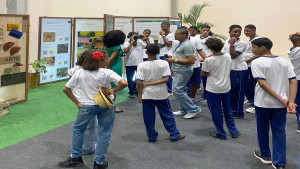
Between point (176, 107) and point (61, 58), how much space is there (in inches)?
135

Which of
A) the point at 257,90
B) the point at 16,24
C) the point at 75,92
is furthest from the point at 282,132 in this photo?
the point at 16,24

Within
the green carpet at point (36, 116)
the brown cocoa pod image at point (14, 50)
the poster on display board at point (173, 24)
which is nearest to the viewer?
the green carpet at point (36, 116)

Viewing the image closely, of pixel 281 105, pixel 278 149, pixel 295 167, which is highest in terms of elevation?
pixel 281 105

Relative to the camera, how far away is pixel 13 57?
539 cm

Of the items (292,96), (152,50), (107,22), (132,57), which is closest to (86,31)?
(107,22)

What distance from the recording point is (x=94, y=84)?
2904mm

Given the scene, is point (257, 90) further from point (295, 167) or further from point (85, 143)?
point (85, 143)

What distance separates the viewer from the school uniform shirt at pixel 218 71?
A: 3955 mm

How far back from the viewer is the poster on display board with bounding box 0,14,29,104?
5172 millimetres

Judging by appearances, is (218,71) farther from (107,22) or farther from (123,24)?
(123,24)

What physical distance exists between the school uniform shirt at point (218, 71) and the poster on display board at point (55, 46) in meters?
4.44

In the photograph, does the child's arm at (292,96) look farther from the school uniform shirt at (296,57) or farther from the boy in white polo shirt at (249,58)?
the boy in white polo shirt at (249,58)

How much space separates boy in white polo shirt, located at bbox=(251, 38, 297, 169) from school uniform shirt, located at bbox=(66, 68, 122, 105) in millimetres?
1345

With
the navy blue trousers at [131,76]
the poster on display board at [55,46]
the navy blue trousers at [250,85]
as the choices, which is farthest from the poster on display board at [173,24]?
the navy blue trousers at [250,85]
